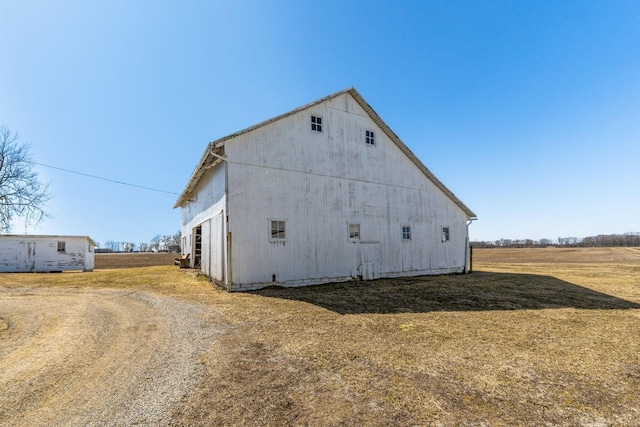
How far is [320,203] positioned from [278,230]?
7.63ft

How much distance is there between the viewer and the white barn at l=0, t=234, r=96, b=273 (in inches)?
891

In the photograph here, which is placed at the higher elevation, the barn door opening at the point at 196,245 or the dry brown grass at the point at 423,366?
the barn door opening at the point at 196,245

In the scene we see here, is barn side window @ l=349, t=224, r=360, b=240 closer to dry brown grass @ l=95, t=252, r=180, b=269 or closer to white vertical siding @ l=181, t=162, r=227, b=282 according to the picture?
white vertical siding @ l=181, t=162, r=227, b=282

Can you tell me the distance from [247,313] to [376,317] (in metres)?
3.26

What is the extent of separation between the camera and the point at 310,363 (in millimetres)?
4551

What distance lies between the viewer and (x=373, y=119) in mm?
15570

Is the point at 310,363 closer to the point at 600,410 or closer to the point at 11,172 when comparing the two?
the point at 600,410

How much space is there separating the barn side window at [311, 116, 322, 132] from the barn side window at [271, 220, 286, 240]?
4.65 m

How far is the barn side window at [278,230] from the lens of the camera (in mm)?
11930

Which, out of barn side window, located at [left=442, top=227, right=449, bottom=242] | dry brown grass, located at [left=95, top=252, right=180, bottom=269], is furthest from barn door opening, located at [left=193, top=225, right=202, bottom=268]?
dry brown grass, located at [left=95, top=252, right=180, bottom=269]

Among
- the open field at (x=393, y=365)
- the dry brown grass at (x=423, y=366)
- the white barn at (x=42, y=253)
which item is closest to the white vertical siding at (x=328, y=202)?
the open field at (x=393, y=365)

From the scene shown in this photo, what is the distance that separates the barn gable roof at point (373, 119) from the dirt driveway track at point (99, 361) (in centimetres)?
613

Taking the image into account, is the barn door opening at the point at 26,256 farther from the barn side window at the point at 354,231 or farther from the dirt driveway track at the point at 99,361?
the barn side window at the point at 354,231

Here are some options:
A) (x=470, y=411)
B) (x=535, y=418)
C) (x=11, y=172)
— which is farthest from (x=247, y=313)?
(x=11, y=172)
